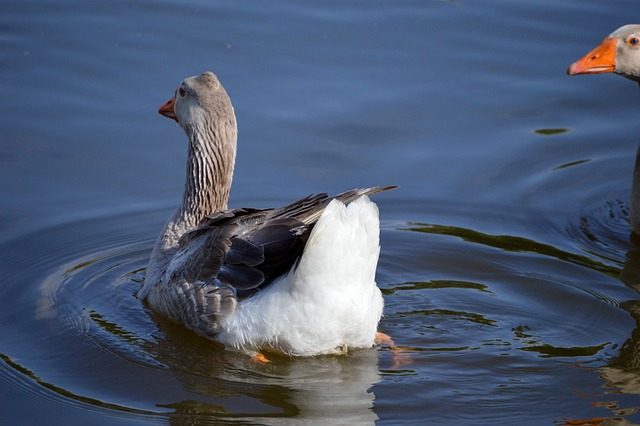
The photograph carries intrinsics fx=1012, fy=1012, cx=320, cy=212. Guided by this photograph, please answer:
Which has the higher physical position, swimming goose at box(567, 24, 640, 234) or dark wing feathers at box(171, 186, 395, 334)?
swimming goose at box(567, 24, 640, 234)

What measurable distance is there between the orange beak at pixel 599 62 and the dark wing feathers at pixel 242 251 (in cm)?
346

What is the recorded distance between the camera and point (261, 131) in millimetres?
9812

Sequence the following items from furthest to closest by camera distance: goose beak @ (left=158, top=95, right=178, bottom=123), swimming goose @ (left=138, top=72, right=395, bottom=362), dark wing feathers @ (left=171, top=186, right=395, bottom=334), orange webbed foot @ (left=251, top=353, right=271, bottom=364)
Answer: goose beak @ (left=158, top=95, right=178, bottom=123)
orange webbed foot @ (left=251, top=353, right=271, bottom=364)
dark wing feathers @ (left=171, top=186, right=395, bottom=334)
swimming goose @ (left=138, top=72, right=395, bottom=362)

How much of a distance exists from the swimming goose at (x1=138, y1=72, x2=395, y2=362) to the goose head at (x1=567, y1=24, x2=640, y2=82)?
366cm

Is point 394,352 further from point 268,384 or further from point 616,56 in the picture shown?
point 616,56

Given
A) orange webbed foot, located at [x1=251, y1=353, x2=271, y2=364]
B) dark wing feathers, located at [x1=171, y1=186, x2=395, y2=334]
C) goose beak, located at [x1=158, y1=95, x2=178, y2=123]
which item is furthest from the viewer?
goose beak, located at [x1=158, y1=95, x2=178, y2=123]

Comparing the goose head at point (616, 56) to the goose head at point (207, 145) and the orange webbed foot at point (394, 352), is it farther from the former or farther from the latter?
the orange webbed foot at point (394, 352)

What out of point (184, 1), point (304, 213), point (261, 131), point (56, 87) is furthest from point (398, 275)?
point (184, 1)

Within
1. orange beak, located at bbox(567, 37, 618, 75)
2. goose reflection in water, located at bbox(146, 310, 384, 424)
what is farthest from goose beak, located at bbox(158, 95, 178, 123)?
orange beak, located at bbox(567, 37, 618, 75)

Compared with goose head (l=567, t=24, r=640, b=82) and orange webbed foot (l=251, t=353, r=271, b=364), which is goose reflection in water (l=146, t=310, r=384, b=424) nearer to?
orange webbed foot (l=251, t=353, r=271, b=364)

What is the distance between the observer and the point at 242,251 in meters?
6.52

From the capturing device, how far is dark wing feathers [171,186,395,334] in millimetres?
6336

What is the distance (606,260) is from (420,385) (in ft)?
9.08

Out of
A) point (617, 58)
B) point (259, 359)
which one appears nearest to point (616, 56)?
point (617, 58)
